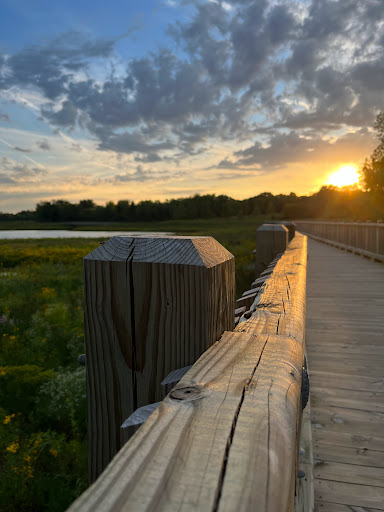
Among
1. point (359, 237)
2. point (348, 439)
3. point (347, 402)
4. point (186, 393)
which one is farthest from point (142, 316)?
point (359, 237)

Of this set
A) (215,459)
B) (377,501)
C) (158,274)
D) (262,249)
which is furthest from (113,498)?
(262,249)

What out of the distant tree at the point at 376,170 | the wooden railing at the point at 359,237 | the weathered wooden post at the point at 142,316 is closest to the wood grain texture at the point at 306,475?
the weathered wooden post at the point at 142,316

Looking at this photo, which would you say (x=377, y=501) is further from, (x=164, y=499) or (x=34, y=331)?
(x=34, y=331)

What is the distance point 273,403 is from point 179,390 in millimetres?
217

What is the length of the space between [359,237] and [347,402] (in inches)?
484

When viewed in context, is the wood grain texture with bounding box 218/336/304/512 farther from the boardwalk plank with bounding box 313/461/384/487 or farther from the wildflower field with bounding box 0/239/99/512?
the wildflower field with bounding box 0/239/99/512

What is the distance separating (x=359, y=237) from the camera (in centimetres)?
1376

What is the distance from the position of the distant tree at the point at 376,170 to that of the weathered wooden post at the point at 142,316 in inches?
2004

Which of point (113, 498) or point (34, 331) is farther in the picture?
point (34, 331)

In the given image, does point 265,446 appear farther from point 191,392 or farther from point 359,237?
point 359,237

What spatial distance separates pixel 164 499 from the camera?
52 centimetres

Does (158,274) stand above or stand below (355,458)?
above

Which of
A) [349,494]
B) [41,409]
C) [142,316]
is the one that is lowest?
[41,409]

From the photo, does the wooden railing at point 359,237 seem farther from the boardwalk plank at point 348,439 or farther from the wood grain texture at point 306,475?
the wood grain texture at point 306,475
